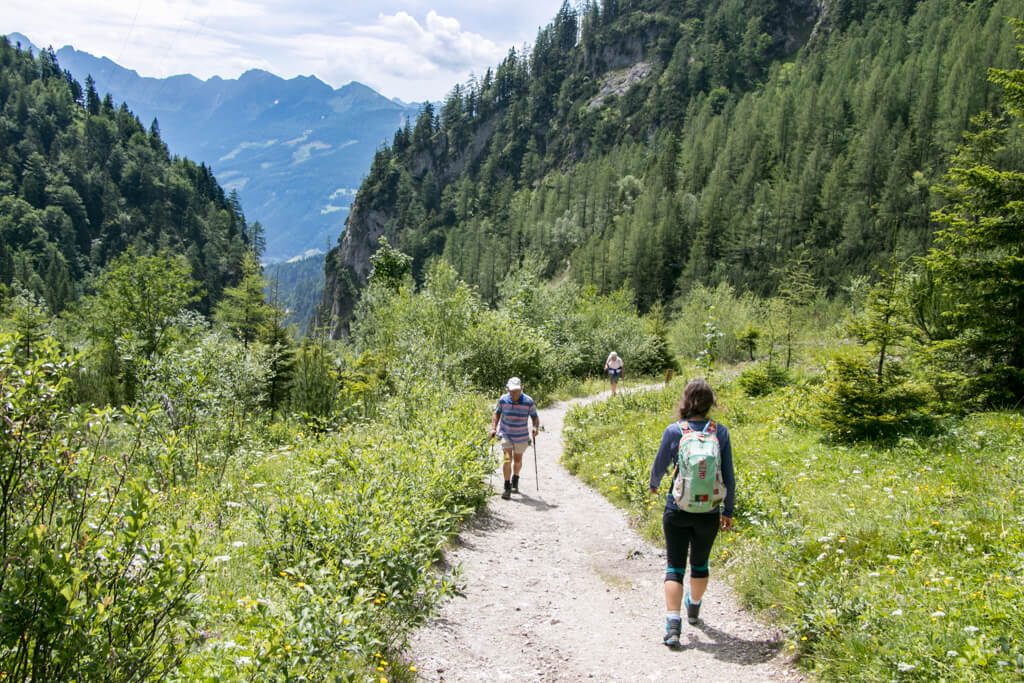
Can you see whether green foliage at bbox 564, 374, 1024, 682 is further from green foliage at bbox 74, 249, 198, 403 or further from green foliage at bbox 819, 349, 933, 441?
green foliage at bbox 74, 249, 198, 403

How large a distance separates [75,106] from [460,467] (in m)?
192

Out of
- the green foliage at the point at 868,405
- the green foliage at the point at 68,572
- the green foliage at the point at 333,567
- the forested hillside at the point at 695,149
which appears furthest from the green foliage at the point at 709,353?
the green foliage at the point at 68,572

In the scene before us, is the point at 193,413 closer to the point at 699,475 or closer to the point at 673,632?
the point at 673,632

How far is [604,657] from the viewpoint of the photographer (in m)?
5.05

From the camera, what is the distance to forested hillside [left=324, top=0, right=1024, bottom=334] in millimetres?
74000

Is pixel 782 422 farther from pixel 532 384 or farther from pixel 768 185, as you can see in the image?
pixel 768 185

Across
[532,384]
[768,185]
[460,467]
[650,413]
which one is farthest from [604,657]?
[768,185]

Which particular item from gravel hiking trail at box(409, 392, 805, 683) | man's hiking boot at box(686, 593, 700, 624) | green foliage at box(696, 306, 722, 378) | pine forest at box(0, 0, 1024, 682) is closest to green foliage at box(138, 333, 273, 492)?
pine forest at box(0, 0, 1024, 682)

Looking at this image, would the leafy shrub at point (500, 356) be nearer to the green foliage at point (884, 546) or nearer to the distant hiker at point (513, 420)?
the distant hiker at point (513, 420)

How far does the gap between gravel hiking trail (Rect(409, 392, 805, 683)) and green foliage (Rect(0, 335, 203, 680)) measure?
2.47 meters

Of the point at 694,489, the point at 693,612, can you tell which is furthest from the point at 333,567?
the point at 693,612

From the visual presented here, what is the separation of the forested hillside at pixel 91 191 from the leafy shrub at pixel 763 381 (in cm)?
11389

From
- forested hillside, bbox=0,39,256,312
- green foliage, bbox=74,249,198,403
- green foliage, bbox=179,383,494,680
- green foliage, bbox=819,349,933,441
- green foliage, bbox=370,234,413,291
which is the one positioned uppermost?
forested hillside, bbox=0,39,256,312

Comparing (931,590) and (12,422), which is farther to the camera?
(931,590)
